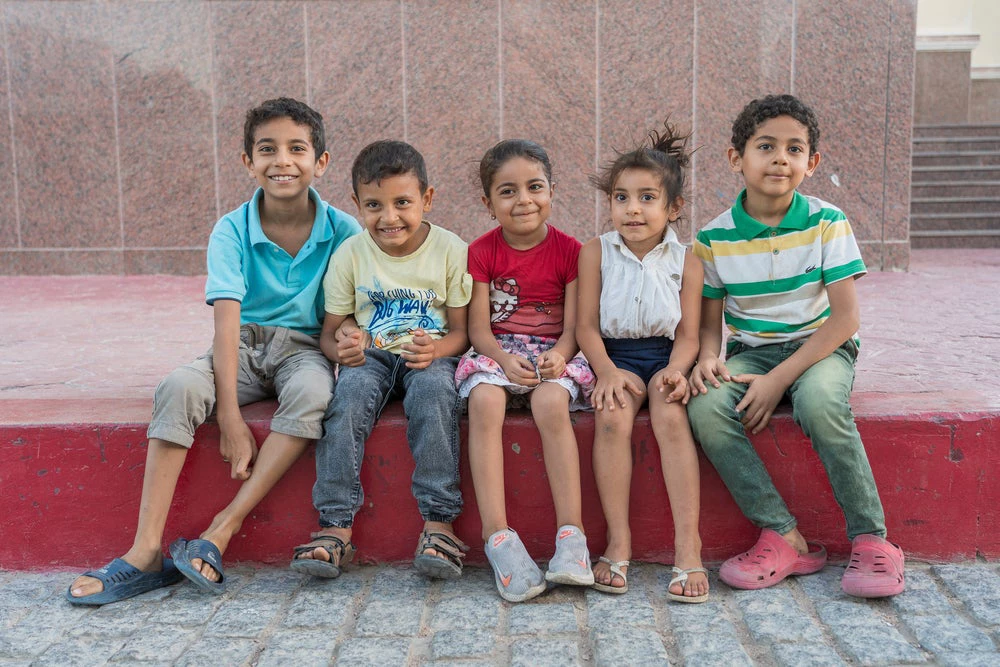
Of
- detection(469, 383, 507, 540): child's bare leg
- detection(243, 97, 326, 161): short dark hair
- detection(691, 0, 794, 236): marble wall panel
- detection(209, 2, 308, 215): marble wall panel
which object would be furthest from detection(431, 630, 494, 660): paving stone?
detection(209, 2, 308, 215): marble wall panel

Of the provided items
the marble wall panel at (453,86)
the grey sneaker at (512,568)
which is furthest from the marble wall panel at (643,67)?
the grey sneaker at (512,568)

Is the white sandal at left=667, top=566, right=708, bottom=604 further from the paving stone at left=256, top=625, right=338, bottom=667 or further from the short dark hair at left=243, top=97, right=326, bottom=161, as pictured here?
the short dark hair at left=243, top=97, right=326, bottom=161

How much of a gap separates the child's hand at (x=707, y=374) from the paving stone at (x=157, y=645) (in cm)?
145

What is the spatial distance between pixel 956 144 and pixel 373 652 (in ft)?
34.7

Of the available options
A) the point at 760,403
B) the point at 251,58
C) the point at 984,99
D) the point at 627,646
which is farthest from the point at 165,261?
the point at 984,99

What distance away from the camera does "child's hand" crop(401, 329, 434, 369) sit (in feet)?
9.20

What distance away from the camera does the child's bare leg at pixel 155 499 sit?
2619 millimetres

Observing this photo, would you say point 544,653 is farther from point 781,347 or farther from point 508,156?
point 508,156

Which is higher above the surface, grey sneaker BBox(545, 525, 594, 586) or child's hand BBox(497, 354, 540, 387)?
child's hand BBox(497, 354, 540, 387)

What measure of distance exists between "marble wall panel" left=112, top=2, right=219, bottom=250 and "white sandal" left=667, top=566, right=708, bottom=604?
5.34 m

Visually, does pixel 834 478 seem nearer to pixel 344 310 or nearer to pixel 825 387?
pixel 825 387

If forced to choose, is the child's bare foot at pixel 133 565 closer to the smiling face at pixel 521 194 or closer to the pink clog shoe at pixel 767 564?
the smiling face at pixel 521 194

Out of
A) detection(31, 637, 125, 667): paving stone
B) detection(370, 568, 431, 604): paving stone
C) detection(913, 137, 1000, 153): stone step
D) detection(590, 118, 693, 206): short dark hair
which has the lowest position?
detection(31, 637, 125, 667): paving stone

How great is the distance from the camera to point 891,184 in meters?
6.84
